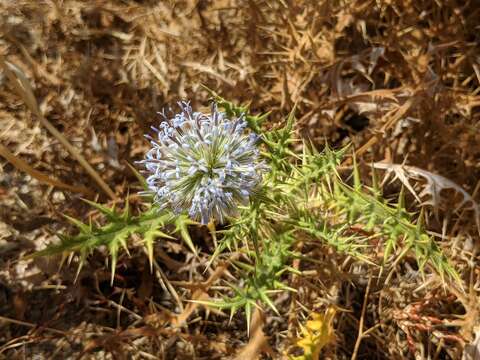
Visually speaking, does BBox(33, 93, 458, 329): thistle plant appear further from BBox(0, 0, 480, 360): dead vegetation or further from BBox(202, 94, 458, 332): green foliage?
BBox(0, 0, 480, 360): dead vegetation

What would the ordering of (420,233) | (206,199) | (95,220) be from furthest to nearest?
(95,220), (420,233), (206,199)

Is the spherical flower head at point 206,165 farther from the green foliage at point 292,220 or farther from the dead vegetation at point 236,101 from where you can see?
the dead vegetation at point 236,101

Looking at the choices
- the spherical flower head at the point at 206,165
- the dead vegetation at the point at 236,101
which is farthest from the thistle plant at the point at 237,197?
the dead vegetation at the point at 236,101

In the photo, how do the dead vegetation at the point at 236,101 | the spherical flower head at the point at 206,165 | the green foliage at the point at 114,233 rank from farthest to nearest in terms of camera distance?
the dead vegetation at the point at 236,101, the green foliage at the point at 114,233, the spherical flower head at the point at 206,165

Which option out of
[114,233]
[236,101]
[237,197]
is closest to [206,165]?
[237,197]

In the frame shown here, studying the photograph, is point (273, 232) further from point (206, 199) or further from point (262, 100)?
point (262, 100)

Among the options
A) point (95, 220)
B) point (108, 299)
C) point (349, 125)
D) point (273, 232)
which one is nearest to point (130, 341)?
point (108, 299)

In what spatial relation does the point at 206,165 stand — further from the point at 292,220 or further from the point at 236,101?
the point at 236,101
